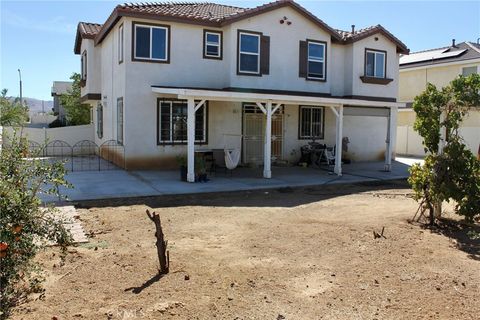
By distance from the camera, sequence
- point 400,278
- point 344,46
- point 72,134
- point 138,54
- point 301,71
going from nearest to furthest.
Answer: point 400,278
point 138,54
point 301,71
point 344,46
point 72,134

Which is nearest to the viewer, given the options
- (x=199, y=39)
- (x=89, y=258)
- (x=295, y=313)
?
(x=295, y=313)

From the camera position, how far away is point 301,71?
57.7ft

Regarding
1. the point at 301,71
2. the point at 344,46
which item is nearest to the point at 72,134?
the point at 301,71

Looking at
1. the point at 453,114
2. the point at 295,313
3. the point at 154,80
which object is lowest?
the point at 295,313

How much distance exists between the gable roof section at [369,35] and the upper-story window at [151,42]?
7.73 meters

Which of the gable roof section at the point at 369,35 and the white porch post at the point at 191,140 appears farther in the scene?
the gable roof section at the point at 369,35

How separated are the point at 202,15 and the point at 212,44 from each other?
111cm

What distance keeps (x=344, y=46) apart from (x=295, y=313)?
53.8 feet

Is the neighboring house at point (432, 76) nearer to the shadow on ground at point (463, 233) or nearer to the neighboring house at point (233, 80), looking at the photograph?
the neighboring house at point (233, 80)

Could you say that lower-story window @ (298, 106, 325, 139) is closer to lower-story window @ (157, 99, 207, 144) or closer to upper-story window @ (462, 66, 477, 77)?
lower-story window @ (157, 99, 207, 144)

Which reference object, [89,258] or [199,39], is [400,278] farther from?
[199,39]

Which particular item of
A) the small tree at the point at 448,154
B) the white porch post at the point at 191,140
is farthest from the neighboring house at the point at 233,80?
the small tree at the point at 448,154

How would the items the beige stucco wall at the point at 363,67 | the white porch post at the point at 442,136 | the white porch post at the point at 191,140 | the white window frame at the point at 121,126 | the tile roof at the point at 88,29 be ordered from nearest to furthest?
the white porch post at the point at 442,136, the white porch post at the point at 191,140, the white window frame at the point at 121,126, the beige stucco wall at the point at 363,67, the tile roof at the point at 88,29

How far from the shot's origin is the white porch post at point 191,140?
12789 millimetres
